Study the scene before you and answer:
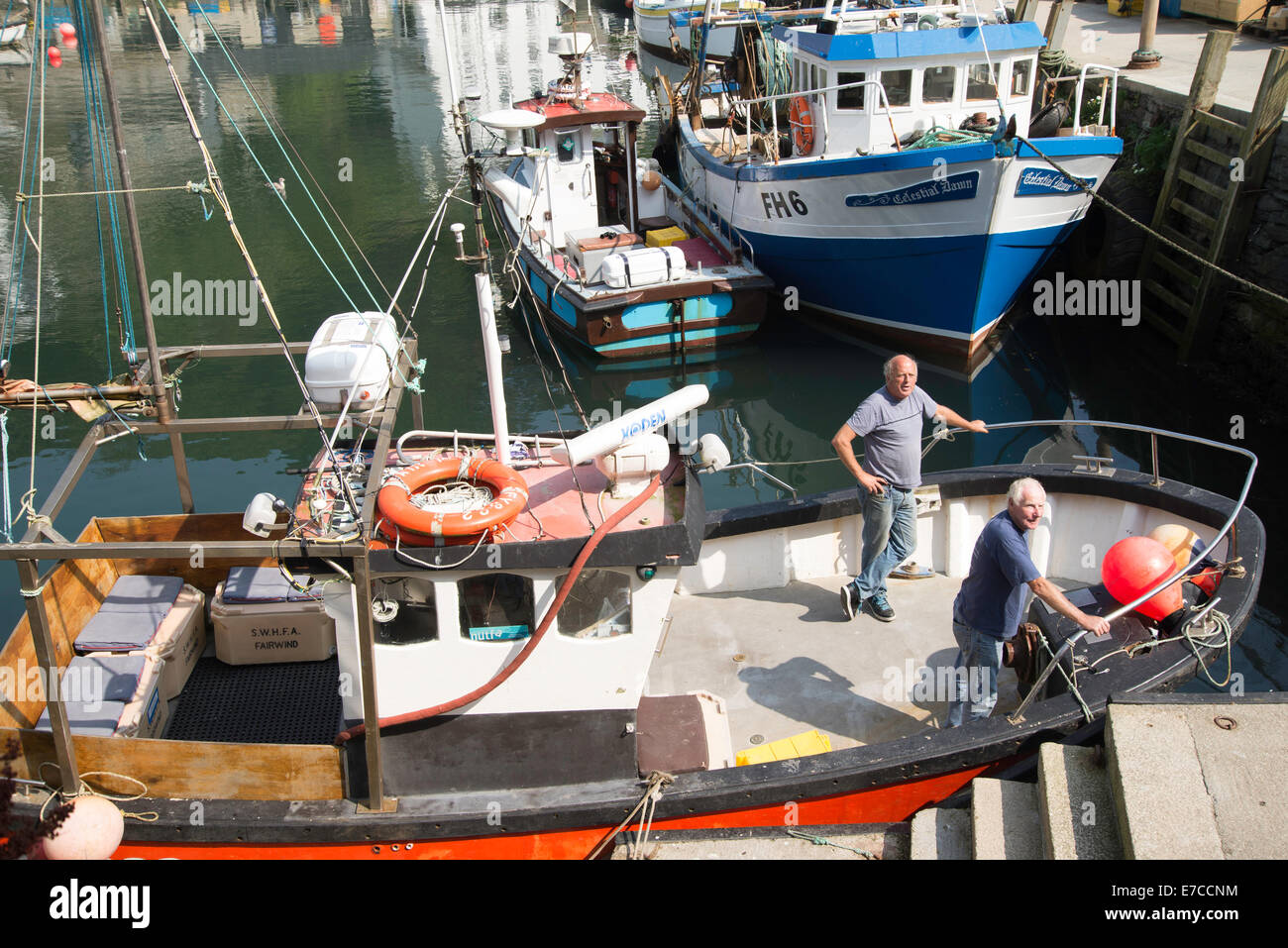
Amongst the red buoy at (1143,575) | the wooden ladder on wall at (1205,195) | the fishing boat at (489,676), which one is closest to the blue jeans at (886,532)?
the fishing boat at (489,676)

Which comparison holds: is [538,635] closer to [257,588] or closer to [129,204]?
[257,588]

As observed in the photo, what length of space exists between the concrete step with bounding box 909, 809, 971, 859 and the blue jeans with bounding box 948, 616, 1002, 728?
52 centimetres

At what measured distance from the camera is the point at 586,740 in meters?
5.49

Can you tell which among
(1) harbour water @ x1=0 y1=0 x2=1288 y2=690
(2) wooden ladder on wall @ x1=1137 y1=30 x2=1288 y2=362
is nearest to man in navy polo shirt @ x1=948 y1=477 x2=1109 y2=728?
(1) harbour water @ x1=0 y1=0 x2=1288 y2=690

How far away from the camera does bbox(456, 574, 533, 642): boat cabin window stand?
5.17 metres

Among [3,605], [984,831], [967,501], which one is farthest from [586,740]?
[3,605]

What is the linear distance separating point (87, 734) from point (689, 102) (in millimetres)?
17759

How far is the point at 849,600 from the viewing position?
7.05 meters

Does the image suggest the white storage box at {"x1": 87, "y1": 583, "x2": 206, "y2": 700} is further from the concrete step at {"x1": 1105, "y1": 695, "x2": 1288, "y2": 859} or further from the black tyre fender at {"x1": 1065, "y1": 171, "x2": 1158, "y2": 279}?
the black tyre fender at {"x1": 1065, "y1": 171, "x2": 1158, "y2": 279}

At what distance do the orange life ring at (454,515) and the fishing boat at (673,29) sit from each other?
829 inches

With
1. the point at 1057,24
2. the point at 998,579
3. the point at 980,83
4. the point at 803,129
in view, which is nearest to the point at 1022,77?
the point at 980,83

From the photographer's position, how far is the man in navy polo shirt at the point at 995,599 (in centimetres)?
522

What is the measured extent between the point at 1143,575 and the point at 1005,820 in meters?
1.89
